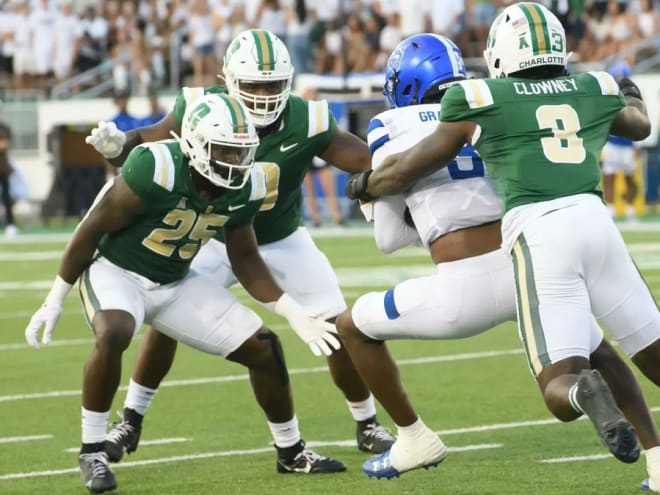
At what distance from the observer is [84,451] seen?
5.39 meters

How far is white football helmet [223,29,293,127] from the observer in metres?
5.85

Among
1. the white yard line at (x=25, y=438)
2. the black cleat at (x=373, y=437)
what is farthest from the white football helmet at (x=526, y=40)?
the white yard line at (x=25, y=438)

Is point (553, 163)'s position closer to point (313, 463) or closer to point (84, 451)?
point (313, 463)

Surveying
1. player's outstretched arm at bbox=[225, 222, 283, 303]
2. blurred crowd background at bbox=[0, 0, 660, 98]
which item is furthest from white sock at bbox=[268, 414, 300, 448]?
blurred crowd background at bbox=[0, 0, 660, 98]

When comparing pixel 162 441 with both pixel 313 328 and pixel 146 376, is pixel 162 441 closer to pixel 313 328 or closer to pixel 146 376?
pixel 146 376

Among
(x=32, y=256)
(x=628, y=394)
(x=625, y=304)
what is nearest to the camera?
(x=625, y=304)

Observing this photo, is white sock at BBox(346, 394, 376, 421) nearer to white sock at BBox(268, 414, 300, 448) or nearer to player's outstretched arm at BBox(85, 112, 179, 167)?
white sock at BBox(268, 414, 300, 448)

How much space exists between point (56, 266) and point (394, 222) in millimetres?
9370

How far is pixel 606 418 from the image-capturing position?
4172 millimetres

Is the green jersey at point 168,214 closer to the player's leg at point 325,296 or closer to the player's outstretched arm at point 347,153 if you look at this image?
the player's outstretched arm at point 347,153

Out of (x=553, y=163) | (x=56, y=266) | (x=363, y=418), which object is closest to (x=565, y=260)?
(x=553, y=163)

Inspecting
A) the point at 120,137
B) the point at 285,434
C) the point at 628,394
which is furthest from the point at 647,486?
the point at 120,137

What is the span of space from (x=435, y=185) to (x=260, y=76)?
1.15 meters

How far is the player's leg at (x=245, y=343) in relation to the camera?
5480 mm
